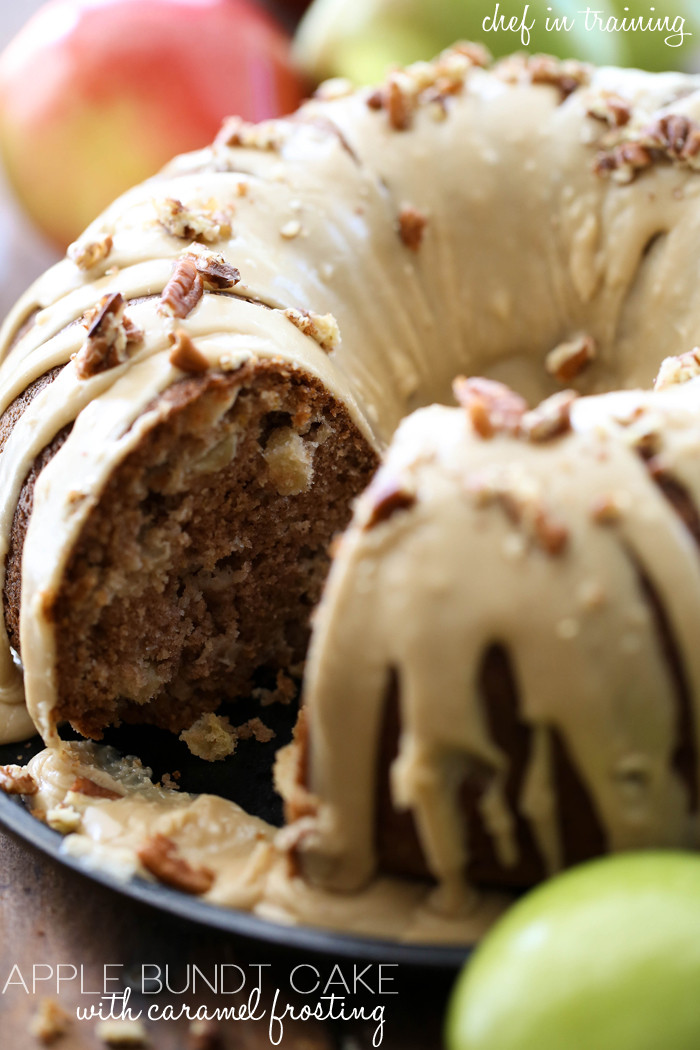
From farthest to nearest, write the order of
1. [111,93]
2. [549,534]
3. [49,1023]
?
1. [111,93]
2. [49,1023]
3. [549,534]

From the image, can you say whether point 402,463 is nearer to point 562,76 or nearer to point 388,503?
point 388,503

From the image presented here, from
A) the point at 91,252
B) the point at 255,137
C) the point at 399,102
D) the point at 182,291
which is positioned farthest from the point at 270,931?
the point at 399,102

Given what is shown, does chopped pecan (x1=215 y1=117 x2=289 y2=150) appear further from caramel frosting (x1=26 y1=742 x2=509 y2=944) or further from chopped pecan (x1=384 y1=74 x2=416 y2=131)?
caramel frosting (x1=26 y1=742 x2=509 y2=944)

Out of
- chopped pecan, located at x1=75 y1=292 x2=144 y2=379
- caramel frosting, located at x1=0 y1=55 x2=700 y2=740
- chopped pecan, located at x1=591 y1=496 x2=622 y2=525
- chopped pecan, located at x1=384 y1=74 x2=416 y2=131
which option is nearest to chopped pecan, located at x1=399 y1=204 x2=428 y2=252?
caramel frosting, located at x1=0 y1=55 x2=700 y2=740

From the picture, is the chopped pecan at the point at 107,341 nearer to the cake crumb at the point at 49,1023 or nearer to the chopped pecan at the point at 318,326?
the chopped pecan at the point at 318,326

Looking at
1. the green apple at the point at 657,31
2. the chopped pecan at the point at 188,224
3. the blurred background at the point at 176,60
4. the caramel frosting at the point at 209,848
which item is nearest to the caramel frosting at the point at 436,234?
the chopped pecan at the point at 188,224

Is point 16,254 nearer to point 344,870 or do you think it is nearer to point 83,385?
point 83,385

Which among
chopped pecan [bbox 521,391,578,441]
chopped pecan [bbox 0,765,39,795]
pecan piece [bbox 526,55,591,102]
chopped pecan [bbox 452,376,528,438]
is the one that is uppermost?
chopped pecan [bbox 452,376,528,438]
